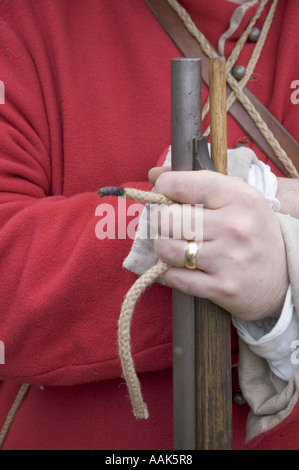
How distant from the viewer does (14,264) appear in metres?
1.05

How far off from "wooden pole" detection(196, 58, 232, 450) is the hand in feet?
0.11

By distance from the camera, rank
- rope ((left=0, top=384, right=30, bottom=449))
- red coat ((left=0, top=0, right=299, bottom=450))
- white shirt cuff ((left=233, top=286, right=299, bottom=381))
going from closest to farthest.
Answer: white shirt cuff ((left=233, top=286, right=299, bottom=381)) < red coat ((left=0, top=0, right=299, bottom=450)) < rope ((left=0, top=384, right=30, bottom=449))

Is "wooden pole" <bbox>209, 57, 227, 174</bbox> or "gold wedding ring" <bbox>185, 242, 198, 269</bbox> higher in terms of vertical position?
"wooden pole" <bbox>209, 57, 227, 174</bbox>

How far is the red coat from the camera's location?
3.45ft

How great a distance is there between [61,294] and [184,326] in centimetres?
26

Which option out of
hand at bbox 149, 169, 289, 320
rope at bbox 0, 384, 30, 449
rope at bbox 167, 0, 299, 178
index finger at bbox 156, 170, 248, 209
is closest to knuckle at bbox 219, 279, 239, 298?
hand at bbox 149, 169, 289, 320

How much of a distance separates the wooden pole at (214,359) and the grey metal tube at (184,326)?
11mm

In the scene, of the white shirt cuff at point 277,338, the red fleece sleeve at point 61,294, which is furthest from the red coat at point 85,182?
the white shirt cuff at point 277,338

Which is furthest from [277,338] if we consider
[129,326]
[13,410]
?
[13,410]

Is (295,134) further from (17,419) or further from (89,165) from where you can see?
(17,419)

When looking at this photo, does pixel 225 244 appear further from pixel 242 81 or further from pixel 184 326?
pixel 242 81

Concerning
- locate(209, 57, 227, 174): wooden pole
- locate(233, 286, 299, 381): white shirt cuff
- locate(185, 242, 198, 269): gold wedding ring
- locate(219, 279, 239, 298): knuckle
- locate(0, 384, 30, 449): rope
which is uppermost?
locate(209, 57, 227, 174): wooden pole

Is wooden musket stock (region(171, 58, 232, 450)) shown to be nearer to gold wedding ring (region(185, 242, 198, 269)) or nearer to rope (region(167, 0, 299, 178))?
gold wedding ring (region(185, 242, 198, 269))

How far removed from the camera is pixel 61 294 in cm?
103
